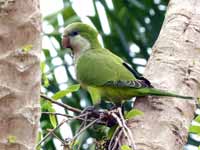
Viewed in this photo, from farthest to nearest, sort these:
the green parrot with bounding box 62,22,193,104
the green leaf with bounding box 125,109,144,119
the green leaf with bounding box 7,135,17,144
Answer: the green parrot with bounding box 62,22,193,104, the green leaf with bounding box 125,109,144,119, the green leaf with bounding box 7,135,17,144

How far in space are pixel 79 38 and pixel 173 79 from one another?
0.57 metres

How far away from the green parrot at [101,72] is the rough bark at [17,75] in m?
0.59

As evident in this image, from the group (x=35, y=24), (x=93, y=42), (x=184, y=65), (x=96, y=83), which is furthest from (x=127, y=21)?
(x=35, y=24)

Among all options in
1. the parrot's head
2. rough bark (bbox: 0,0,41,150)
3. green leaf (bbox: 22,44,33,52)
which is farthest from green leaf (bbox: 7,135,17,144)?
the parrot's head

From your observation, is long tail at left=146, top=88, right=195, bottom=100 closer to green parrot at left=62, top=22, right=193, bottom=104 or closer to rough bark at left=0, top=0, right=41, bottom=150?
Answer: green parrot at left=62, top=22, right=193, bottom=104

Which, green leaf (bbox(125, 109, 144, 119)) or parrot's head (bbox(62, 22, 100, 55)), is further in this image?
parrot's head (bbox(62, 22, 100, 55))

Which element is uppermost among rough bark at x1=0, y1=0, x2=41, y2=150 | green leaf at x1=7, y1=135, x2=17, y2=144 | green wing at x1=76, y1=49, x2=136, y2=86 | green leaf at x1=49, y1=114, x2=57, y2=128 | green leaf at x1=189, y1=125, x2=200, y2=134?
rough bark at x1=0, y1=0, x2=41, y2=150

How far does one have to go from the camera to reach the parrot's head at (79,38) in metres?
2.23

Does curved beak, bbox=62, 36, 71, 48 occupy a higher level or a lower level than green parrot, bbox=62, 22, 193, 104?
higher

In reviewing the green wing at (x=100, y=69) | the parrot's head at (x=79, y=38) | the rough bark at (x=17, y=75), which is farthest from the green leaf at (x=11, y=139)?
the parrot's head at (x=79, y=38)

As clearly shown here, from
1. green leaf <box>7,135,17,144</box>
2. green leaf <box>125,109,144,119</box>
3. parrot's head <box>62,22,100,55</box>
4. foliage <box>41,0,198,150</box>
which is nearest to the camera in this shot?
green leaf <box>7,135,17,144</box>

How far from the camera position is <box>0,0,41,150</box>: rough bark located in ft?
3.94

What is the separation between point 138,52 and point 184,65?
1305 mm

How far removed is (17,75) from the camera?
3.96 ft
